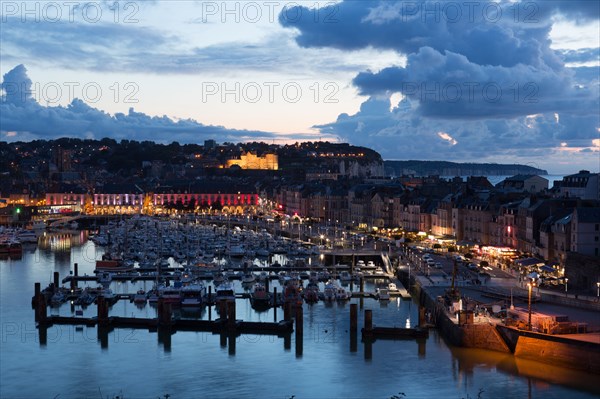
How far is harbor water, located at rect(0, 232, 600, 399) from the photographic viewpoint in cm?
2377

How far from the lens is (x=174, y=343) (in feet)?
96.2

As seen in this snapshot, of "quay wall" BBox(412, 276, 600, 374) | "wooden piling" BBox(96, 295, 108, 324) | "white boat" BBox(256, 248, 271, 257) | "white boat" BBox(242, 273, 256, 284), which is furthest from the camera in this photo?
"white boat" BBox(256, 248, 271, 257)

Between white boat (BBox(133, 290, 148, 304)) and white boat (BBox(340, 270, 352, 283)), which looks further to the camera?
white boat (BBox(340, 270, 352, 283))

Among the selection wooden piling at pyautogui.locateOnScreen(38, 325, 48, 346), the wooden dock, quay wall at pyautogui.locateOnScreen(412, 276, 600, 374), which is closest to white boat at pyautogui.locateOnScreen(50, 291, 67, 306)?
the wooden dock

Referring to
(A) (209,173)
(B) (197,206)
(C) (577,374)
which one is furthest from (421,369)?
A: (A) (209,173)

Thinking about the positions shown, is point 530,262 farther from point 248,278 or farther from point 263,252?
point 263,252

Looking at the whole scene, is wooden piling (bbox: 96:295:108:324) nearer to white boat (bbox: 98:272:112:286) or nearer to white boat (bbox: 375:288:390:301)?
white boat (bbox: 98:272:112:286)

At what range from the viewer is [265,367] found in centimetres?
2625

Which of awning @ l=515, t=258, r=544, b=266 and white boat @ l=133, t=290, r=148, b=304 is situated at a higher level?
awning @ l=515, t=258, r=544, b=266

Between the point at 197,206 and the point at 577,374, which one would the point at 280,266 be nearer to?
the point at 577,374

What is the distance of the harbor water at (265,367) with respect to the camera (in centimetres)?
2377

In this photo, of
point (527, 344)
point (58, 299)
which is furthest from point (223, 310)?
point (527, 344)

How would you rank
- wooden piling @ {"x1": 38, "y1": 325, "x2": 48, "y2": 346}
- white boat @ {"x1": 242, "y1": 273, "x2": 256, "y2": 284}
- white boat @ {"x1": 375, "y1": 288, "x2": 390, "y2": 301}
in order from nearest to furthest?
wooden piling @ {"x1": 38, "y1": 325, "x2": 48, "y2": 346}, white boat @ {"x1": 375, "y1": 288, "x2": 390, "y2": 301}, white boat @ {"x1": 242, "y1": 273, "x2": 256, "y2": 284}

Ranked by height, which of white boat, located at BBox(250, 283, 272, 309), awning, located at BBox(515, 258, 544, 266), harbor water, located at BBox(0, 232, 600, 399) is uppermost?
awning, located at BBox(515, 258, 544, 266)
